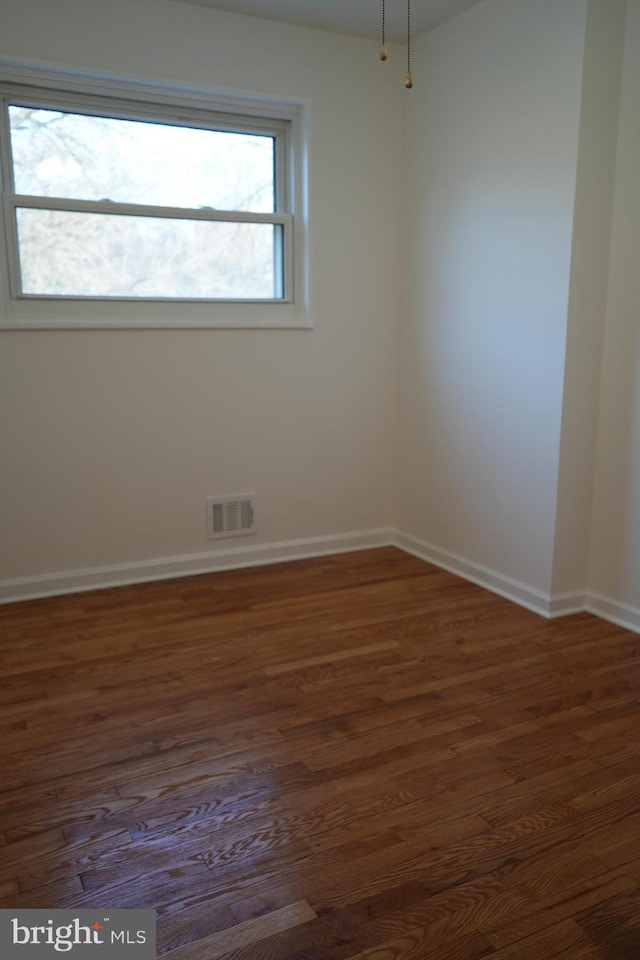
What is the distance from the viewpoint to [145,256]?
11.3ft

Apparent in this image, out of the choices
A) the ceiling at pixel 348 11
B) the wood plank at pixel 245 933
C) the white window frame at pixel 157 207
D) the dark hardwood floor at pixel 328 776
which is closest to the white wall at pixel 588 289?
the dark hardwood floor at pixel 328 776

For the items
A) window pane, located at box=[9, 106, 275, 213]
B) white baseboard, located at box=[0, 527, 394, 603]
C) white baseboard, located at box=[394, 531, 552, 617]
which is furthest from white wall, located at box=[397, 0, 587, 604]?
window pane, located at box=[9, 106, 275, 213]

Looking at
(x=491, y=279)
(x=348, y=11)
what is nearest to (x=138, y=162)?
(x=348, y=11)

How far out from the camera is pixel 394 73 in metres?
3.79

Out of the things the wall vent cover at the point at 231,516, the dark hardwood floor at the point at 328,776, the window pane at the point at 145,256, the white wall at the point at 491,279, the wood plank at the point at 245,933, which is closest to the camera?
the wood plank at the point at 245,933

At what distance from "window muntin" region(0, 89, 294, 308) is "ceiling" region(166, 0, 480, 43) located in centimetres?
45

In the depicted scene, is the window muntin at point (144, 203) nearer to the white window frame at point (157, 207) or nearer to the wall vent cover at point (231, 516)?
the white window frame at point (157, 207)

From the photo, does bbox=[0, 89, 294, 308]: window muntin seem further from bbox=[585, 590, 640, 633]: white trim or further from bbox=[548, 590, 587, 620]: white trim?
bbox=[585, 590, 640, 633]: white trim

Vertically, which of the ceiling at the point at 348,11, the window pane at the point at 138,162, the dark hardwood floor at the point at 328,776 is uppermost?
the ceiling at the point at 348,11

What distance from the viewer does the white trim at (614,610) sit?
3.05 meters

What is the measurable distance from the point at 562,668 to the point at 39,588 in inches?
91.8

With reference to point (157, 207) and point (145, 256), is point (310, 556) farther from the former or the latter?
point (157, 207)

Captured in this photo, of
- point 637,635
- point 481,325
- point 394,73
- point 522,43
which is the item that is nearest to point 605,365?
point 481,325

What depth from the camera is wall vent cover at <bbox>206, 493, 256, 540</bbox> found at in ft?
12.3
